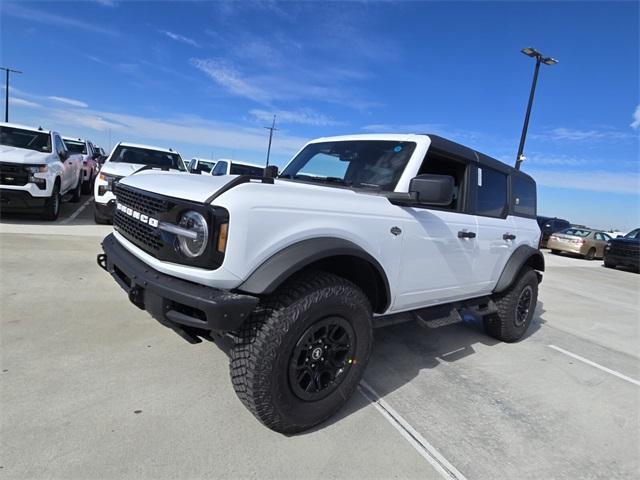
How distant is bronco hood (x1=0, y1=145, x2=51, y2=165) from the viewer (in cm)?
739

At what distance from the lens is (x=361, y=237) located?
260 centimetres

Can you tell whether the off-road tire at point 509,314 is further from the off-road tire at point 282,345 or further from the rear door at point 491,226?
the off-road tire at point 282,345

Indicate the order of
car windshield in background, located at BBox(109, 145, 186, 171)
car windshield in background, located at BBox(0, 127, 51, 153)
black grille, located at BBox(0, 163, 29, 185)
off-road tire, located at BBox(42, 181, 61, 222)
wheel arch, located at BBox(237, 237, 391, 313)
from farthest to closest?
car windshield in background, located at BBox(109, 145, 186, 171), car windshield in background, located at BBox(0, 127, 51, 153), off-road tire, located at BBox(42, 181, 61, 222), black grille, located at BBox(0, 163, 29, 185), wheel arch, located at BBox(237, 237, 391, 313)

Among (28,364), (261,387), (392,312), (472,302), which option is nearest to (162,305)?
(261,387)

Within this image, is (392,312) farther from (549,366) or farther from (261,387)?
(549,366)

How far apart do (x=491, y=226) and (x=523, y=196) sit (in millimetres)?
1199

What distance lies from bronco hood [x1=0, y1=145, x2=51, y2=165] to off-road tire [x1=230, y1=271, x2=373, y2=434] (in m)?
7.28

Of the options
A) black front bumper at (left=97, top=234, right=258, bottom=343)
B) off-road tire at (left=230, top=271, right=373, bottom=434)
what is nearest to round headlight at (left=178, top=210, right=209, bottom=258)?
black front bumper at (left=97, top=234, right=258, bottom=343)

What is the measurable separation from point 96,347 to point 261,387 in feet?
5.63

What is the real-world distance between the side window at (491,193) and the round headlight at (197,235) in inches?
104

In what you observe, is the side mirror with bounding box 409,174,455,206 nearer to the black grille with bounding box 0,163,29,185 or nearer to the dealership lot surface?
the dealership lot surface

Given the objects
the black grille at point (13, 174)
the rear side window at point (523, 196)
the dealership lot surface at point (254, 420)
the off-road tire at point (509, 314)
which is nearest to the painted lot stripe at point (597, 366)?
the dealership lot surface at point (254, 420)

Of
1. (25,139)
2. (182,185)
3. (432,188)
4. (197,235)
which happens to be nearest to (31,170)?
(25,139)

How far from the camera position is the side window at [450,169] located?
133 inches
